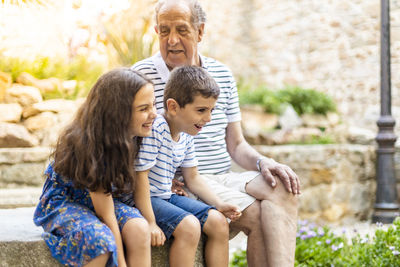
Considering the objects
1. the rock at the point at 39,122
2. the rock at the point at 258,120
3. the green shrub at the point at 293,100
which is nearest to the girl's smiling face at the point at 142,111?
the rock at the point at 39,122

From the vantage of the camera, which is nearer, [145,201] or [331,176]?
[145,201]

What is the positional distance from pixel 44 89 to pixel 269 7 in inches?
179

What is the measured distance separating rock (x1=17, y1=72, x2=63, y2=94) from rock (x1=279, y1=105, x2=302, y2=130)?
2.46m

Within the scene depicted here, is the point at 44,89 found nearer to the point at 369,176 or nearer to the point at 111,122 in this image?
the point at 369,176

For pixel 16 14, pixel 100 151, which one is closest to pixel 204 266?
pixel 100 151

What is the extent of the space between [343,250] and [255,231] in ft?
5.04

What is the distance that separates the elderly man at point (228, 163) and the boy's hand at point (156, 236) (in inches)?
15.0

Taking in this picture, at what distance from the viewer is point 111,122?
80.4 inches

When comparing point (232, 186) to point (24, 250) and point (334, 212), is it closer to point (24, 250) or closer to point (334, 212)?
point (24, 250)

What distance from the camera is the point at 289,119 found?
6422 mm

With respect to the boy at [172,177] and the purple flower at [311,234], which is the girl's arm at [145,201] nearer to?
the boy at [172,177]

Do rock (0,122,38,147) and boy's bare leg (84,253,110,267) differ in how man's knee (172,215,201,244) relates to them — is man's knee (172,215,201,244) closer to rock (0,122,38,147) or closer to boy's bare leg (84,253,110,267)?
boy's bare leg (84,253,110,267)

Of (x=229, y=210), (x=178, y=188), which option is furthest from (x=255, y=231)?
(x=178, y=188)

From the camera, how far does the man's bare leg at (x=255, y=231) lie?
2451 millimetres
